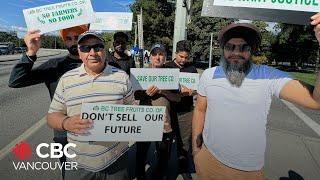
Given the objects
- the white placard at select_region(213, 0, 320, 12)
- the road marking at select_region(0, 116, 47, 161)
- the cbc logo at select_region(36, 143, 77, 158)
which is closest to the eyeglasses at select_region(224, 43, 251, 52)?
the white placard at select_region(213, 0, 320, 12)

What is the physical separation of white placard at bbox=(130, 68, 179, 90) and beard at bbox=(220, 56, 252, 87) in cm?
193

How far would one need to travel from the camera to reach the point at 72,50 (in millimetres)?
4086

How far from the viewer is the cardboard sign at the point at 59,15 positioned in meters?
3.87

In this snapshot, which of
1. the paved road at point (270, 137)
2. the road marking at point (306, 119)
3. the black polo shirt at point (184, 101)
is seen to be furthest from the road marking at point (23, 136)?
the road marking at point (306, 119)

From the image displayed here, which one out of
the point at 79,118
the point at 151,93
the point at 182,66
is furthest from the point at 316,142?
the point at 79,118

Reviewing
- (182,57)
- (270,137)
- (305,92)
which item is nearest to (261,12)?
(305,92)

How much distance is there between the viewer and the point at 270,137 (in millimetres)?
8875

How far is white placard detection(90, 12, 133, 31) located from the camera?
8079mm

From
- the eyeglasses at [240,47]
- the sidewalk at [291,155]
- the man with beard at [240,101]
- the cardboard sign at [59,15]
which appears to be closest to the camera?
the man with beard at [240,101]

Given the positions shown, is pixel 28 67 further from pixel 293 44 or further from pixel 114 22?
pixel 293 44

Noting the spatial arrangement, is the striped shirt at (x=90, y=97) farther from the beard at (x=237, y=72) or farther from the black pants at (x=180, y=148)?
the black pants at (x=180, y=148)

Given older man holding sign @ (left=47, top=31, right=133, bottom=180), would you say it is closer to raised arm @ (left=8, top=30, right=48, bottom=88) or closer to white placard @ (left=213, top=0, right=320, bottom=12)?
raised arm @ (left=8, top=30, right=48, bottom=88)

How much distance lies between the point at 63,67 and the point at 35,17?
1.74 ft

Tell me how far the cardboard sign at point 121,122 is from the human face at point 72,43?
3.60ft
